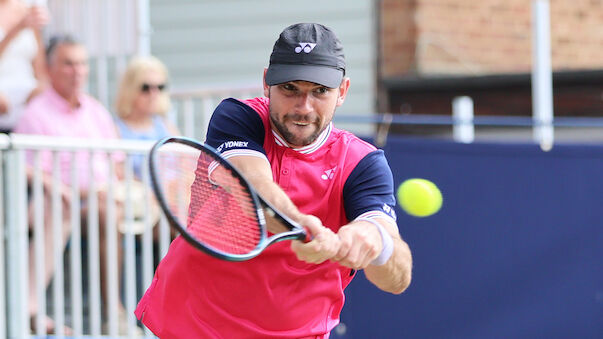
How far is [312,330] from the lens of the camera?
3908 millimetres

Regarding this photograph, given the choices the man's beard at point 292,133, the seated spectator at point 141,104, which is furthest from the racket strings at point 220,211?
the seated spectator at point 141,104

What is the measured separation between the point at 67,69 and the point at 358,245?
4.26m

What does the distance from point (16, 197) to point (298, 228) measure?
339cm

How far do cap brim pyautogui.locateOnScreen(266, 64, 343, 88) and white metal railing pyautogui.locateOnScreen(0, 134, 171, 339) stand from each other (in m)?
3.07

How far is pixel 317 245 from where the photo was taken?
3188mm

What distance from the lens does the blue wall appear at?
265 inches

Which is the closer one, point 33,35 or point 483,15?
point 33,35

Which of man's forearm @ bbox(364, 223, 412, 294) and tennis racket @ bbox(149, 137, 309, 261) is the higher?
tennis racket @ bbox(149, 137, 309, 261)

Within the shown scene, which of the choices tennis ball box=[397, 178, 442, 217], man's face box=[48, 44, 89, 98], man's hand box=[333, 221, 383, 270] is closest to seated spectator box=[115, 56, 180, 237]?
man's face box=[48, 44, 89, 98]

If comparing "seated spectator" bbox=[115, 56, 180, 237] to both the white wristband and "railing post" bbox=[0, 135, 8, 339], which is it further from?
the white wristband

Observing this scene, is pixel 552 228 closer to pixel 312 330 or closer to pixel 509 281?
pixel 509 281

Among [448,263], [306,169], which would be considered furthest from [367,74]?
[306,169]

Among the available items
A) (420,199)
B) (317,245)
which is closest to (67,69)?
(420,199)

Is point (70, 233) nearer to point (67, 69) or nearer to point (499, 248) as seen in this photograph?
point (67, 69)
